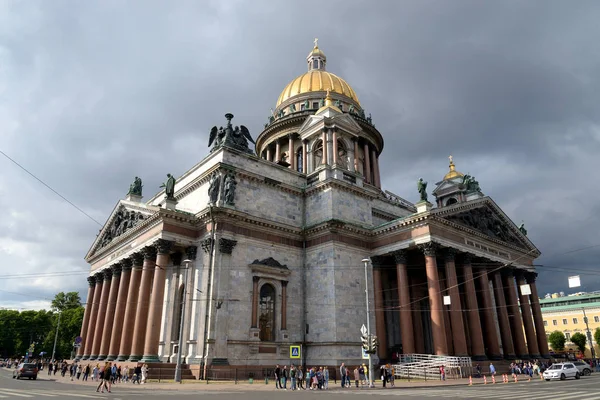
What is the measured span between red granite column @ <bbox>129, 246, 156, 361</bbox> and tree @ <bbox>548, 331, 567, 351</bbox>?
7977cm

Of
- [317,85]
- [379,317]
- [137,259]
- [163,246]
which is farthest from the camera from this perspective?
[317,85]

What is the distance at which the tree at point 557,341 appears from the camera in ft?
266

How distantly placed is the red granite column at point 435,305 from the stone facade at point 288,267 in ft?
0.26

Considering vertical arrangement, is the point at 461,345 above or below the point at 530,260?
below

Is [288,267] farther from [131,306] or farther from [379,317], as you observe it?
[131,306]

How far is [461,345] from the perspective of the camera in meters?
32.2

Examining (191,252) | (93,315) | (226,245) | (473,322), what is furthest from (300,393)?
(93,315)

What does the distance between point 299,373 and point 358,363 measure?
25.4 feet

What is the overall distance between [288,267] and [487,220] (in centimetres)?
2117

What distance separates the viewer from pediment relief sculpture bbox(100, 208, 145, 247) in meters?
39.2

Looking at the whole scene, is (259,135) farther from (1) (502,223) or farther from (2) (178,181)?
(1) (502,223)

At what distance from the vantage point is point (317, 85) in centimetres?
5922

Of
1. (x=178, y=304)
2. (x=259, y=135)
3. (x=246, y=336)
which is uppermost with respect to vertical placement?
(x=259, y=135)

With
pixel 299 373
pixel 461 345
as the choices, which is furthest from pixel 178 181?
pixel 461 345
